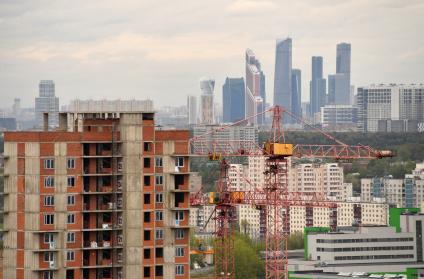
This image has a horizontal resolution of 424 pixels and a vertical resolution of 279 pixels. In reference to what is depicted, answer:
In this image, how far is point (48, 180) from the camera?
5309 cm

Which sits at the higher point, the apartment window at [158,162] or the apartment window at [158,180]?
the apartment window at [158,162]

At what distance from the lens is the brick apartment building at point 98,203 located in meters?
53.0

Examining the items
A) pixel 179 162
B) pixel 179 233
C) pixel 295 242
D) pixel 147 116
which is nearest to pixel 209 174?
pixel 295 242

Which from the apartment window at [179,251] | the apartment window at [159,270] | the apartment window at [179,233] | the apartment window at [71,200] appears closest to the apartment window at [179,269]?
the apartment window at [179,251]

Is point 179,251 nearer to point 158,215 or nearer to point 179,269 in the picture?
point 179,269

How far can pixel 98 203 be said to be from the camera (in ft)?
176

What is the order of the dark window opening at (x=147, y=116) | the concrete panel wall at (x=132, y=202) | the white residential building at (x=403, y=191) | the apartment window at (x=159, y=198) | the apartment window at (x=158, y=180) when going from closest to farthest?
the concrete panel wall at (x=132, y=202), the apartment window at (x=159, y=198), the apartment window at (x=158, y=180), the dark window opening at (x=147, y=116), the white residential building at (x=403, y=191)

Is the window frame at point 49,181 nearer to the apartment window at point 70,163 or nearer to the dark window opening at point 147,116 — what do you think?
the apartment window at point 70,163

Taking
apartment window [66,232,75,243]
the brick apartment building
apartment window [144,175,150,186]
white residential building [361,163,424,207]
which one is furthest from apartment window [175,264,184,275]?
white residential building [361,163,424,207]

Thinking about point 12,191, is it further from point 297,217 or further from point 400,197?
point 400,197

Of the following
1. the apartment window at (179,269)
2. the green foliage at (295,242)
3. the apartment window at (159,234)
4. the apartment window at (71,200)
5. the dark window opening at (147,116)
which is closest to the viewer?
the apartment window at (71,200)

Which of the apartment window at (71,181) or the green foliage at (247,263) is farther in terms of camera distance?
the green foliage at (247,263)

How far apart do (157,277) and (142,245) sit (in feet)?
3.93

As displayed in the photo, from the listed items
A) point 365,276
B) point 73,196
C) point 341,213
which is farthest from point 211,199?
point 341,213
